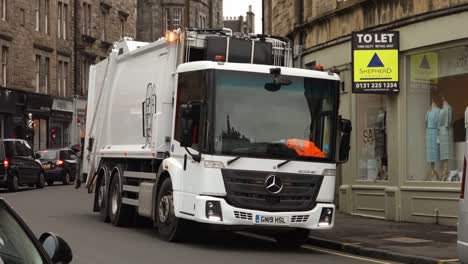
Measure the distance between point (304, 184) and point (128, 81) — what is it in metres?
5.05

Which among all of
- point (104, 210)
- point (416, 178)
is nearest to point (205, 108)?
point (104, 210)

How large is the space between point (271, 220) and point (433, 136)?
19.7 ft

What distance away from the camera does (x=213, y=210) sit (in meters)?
11.3

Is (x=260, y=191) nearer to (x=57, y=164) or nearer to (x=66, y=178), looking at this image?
(x=57, y=164)

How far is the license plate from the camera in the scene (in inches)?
443

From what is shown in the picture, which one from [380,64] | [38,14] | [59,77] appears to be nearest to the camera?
[380,64]

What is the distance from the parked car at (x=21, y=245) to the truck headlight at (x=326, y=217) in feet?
25.0

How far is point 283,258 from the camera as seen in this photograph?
1112 cm

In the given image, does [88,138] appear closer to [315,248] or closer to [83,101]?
[315,248]

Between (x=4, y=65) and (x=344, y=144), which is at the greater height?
(x=4, y=65)

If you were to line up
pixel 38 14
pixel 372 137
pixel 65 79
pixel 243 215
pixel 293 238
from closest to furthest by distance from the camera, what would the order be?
pixel 243 215 → pixel 293 238 → pixel 372 137 → pixel 38 14 → pixel 65 79

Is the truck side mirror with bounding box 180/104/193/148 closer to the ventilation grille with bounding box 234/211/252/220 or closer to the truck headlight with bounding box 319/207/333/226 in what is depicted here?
the ventilation grille with bounding box 234/211/252/220

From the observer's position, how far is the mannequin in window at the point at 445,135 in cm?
1551

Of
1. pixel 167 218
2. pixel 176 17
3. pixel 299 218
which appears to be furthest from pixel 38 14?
pixel 299 218
